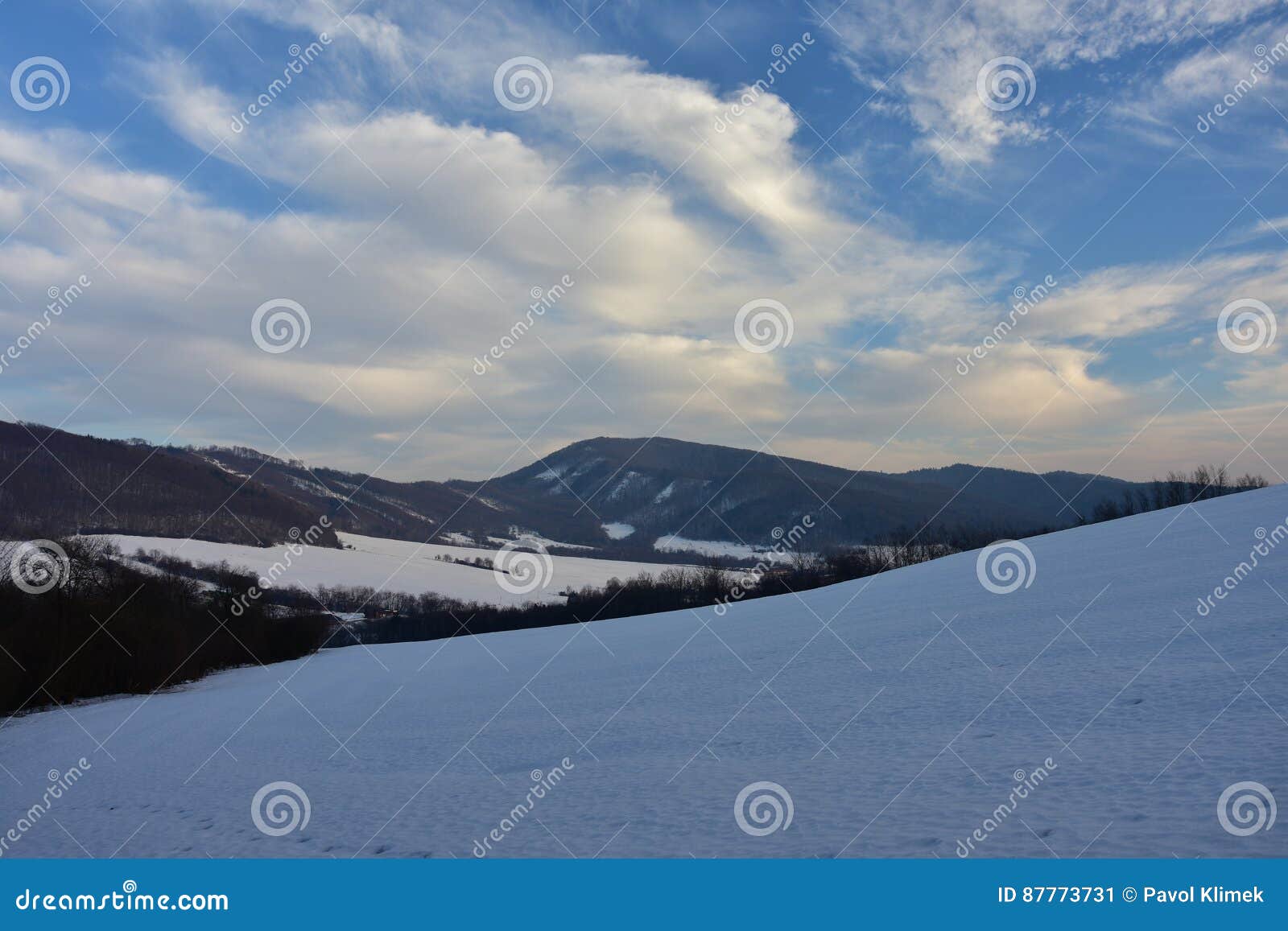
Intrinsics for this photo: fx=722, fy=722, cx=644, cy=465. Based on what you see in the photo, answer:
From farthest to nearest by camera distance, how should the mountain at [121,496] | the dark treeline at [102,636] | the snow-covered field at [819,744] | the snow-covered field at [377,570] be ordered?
the mountain at [121,496] → the snow-covered field at [377,570] → the dark treeline at [102,636] → the snow-covered field at [819,744]

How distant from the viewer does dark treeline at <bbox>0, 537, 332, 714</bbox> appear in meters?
38.2

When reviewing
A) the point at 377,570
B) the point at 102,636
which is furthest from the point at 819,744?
the point at 377,570

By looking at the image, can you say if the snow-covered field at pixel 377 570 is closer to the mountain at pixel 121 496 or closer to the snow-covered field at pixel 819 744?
the mountain at pixel 121 496

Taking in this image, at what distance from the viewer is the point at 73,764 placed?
20656 millimetres

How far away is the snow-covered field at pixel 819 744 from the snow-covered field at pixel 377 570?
9865cm

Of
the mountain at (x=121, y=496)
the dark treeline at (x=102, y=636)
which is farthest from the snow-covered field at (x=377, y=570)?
→ the dark treeline at (x=102, y=636)

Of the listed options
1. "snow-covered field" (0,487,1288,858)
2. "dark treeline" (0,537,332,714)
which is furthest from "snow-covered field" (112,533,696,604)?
"snow-covered field" (0,487,1288,858)

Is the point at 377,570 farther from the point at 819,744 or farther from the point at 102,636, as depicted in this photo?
the point at 819,744

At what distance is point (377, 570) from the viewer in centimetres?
14525

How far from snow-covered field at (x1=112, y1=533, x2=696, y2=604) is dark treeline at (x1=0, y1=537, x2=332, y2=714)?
57.2 m

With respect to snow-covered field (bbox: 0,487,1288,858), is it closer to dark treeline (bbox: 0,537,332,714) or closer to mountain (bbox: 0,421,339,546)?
dark treeline (bbox: 0,537,332,714)

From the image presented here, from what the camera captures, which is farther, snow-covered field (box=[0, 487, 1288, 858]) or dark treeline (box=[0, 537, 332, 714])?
dark treeline (box=[0, 537, 332, 714])

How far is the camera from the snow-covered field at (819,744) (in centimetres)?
851

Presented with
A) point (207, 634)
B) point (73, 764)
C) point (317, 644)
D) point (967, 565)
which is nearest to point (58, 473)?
point (317, 644)
